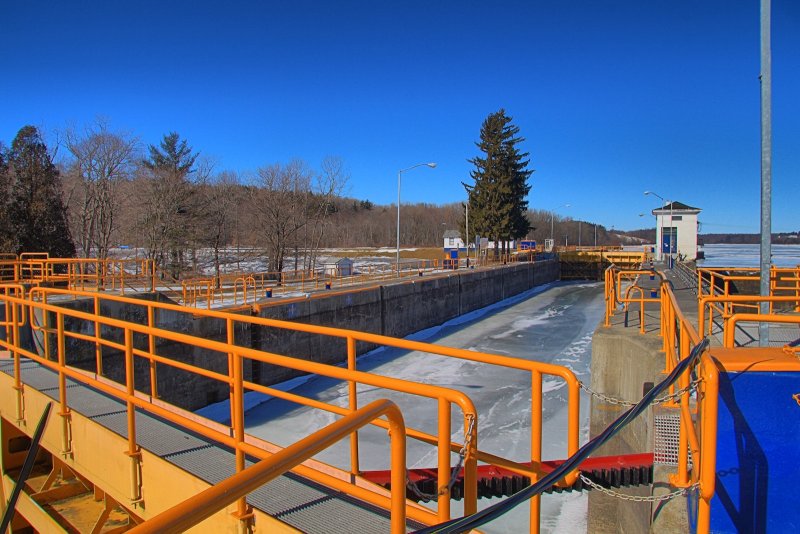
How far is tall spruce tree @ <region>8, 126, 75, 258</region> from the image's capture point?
1109 inches

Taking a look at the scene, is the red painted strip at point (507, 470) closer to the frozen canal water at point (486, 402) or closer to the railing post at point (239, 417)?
the railing post at point (239, 417)

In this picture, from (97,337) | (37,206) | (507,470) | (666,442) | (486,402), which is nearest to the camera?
(666,442)

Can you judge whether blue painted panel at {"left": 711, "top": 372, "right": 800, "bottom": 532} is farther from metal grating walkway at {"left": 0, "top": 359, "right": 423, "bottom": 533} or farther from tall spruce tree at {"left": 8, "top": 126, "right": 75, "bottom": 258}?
tall spruce tree at {"left": 8, "top": 126, "right": 75, "bottom": 258}

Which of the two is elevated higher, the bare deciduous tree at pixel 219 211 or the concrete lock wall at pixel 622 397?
the bare deciduous tree at pixel 219 211

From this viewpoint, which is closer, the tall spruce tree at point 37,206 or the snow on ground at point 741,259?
the tall spruce tree at point 37,206

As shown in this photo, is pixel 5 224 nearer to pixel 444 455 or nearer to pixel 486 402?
pixel 486 402

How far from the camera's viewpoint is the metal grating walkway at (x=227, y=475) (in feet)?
9.32

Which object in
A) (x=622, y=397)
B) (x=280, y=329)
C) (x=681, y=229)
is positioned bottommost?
(x=280, y=329)

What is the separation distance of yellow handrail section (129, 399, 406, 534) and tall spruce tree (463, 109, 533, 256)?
55.4 m

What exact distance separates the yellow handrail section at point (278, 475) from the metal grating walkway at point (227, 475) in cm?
96

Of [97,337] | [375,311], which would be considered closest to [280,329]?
[375,311]

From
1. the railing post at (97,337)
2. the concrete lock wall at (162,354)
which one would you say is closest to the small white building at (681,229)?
the concrete lock wall at (162,354)

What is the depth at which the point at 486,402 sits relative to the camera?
14.9 metres

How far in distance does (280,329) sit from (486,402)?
8.62m
